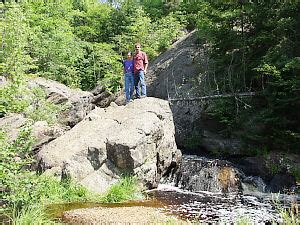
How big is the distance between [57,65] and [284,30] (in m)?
16.0

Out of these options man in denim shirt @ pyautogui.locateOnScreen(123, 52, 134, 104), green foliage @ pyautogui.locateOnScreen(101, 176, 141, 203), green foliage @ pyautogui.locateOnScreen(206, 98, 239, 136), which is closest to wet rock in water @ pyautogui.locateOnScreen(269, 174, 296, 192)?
green foliage @ pyautogui.locateOnScreen(206, 98, 239, 136)

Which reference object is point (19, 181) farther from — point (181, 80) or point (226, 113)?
point (181, 80)

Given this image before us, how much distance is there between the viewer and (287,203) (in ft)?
36.2

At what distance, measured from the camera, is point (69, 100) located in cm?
2069

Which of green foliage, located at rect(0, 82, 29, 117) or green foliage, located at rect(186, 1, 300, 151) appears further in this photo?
green foliage, located at rect(186, 1, 300, 151)

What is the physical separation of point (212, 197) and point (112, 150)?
3384 mm

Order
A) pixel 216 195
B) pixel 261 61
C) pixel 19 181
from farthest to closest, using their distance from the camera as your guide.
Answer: pixel 261 61 → pixel 216 195 → pixel 19 181

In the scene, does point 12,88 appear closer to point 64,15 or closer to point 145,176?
point 145,176

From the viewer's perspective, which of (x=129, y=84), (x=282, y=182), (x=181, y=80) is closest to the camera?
(x=282, y=182)

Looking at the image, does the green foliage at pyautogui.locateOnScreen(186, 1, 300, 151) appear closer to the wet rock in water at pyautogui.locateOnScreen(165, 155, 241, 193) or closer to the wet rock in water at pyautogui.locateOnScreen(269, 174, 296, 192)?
the wet rock in water at pyautogui.locateOnScreen(269, 174, 296, 192)

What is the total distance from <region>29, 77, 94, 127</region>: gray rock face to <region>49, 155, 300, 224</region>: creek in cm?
641

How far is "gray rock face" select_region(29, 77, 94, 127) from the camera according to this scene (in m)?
19.0

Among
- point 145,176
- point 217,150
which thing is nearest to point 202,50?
point 217,150

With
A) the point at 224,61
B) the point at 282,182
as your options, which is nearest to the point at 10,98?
the point at 282,182
